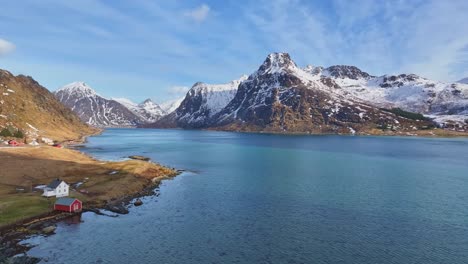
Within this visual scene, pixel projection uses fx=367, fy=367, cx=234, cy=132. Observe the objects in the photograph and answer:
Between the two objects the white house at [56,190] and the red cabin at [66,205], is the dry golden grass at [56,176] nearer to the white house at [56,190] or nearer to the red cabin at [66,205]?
the white house at [56,190]

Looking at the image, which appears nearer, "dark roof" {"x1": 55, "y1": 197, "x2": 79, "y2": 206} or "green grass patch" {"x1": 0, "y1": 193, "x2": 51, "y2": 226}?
"green grass patch" {"x1": 0, "y1": 193, "x2": 51, "y2": 226}

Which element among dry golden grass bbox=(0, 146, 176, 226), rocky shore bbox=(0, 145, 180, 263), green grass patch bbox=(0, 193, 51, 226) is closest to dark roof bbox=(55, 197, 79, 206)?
rocky shore bbox=(0, 145, 180, 263)

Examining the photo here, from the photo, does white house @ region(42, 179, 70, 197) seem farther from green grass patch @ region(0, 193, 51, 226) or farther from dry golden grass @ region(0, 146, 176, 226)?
dry golden grass @ region(0, 146, 176, 226)

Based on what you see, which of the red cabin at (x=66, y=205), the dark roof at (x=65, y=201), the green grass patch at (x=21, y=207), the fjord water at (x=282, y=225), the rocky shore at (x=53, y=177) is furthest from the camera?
the dark roof at (x=65, y=201)

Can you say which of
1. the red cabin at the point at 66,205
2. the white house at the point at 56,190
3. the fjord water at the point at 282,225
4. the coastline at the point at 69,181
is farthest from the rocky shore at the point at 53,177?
the fjord water at the point at 282,225

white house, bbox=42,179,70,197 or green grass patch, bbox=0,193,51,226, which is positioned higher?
white house, bbox=42,179,70,197

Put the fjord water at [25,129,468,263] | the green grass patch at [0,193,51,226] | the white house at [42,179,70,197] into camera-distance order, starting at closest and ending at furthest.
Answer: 1. the fjord water at [25,129,468,263]
2. the green grass patch at [0,193,51,226]
3. the white house at [42,179,70,197]

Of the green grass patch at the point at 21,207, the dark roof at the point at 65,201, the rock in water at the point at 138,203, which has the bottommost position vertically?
the rock in water at the point at 138,203

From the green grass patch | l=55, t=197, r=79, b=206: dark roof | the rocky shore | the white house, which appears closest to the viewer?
the rocky shore

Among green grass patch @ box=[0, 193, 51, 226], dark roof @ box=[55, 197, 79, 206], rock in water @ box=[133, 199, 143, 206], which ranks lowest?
rock in water @ box=[133, 199, 143, 206]

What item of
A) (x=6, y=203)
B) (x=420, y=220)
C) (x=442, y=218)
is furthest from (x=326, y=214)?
(x=6, y=203)
